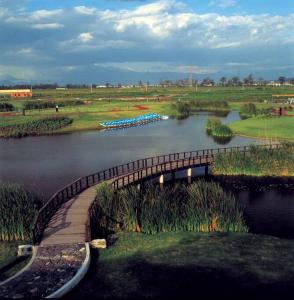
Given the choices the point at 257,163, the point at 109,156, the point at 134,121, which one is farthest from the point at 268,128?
the point at 134,121

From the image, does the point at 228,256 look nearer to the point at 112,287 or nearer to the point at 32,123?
the point at 112,287

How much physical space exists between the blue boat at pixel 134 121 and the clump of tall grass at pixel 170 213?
6868cm

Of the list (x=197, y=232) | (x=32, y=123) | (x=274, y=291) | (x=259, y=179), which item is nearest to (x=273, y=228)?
(x=197, y=232)

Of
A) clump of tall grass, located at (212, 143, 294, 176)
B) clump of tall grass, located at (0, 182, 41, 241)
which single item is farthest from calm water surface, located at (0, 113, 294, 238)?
clump of tall grass, located at (0, 182, 41, 241)

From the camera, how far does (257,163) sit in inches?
1854

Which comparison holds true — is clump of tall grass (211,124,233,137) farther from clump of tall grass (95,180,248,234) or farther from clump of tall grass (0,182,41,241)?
clump of tall grass (0,182,41,241)

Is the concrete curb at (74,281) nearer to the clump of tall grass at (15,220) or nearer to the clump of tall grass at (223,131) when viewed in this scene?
the clump of tall grass at (15,220)

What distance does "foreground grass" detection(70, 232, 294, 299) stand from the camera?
21.6m

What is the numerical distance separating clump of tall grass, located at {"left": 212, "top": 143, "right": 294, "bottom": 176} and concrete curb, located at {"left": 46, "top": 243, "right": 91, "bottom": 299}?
26.5 metres

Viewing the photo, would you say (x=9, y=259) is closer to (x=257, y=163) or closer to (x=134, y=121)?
(x=257, y=163)

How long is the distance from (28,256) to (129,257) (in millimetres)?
5904

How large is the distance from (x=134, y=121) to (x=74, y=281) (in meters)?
86.4

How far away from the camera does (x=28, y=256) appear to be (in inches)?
998

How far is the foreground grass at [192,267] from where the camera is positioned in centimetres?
2156
